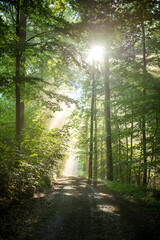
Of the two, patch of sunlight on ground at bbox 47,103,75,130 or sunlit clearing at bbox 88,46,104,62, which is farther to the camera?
patch of sunlight on ground at bbox 47,103,75,130

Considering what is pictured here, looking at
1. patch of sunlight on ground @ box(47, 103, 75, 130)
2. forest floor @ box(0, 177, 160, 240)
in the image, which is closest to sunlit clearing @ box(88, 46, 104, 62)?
forest floor @ box(0, 177, 160, 240)

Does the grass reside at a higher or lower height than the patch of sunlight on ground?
lower

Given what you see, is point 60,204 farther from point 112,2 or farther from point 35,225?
point 112,2

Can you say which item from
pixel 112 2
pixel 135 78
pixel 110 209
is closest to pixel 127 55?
pixel 135 78

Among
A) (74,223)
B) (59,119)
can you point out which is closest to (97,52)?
(59,119)

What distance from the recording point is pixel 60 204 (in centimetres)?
456

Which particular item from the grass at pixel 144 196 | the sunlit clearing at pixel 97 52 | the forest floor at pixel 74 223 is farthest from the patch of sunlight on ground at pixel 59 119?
the forest floor at pixel 74 223

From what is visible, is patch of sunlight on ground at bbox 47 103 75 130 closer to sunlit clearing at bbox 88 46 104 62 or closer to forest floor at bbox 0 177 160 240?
sunlit clearing at bbox 88 46 104 62

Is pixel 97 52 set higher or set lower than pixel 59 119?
higher

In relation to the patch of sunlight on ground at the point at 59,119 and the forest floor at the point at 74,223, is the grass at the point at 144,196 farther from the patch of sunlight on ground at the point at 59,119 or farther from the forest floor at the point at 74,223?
the patch of sunlight on ground at the point at 59,119

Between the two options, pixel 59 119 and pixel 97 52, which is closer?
pixel 97 52

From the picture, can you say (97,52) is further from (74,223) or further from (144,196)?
(74,223)

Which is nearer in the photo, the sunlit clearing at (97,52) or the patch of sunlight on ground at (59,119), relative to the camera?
the sunlit clearing at (97,52)

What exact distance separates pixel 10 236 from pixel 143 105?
6097 mm
